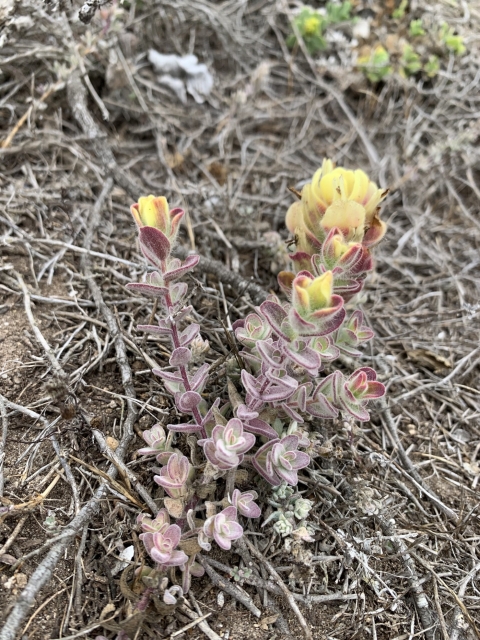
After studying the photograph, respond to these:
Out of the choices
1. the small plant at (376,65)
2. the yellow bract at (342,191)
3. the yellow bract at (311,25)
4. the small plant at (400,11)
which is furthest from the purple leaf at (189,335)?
the small plant at (400,11)

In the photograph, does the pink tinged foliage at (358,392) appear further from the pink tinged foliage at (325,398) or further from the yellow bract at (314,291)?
the yellow bract at (314,291)

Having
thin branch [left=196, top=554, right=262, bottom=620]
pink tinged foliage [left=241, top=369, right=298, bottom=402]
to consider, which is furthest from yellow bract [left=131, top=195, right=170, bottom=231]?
thin branch [left=196, top=554, right=262, bottom=620]

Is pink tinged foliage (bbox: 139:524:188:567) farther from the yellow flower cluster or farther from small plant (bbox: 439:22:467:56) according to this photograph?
small plant (bbox: 439:22:467:56)

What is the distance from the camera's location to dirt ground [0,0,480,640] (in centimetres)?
174

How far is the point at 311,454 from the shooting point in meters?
1.95

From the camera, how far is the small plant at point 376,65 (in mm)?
3451

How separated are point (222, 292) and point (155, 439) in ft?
2.47

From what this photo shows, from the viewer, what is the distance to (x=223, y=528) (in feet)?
5.33

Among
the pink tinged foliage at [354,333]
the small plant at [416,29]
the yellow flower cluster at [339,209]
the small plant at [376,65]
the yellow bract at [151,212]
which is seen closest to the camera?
the yellow bract at [151,212]

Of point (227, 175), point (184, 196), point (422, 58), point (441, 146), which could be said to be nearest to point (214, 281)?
point (184, 196)

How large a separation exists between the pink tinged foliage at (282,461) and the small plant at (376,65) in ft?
8.88

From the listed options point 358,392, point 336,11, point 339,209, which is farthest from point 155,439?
point 336,11

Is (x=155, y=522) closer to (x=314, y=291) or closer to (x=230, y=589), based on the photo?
(x=230, y=589)

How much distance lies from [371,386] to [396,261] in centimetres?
127
